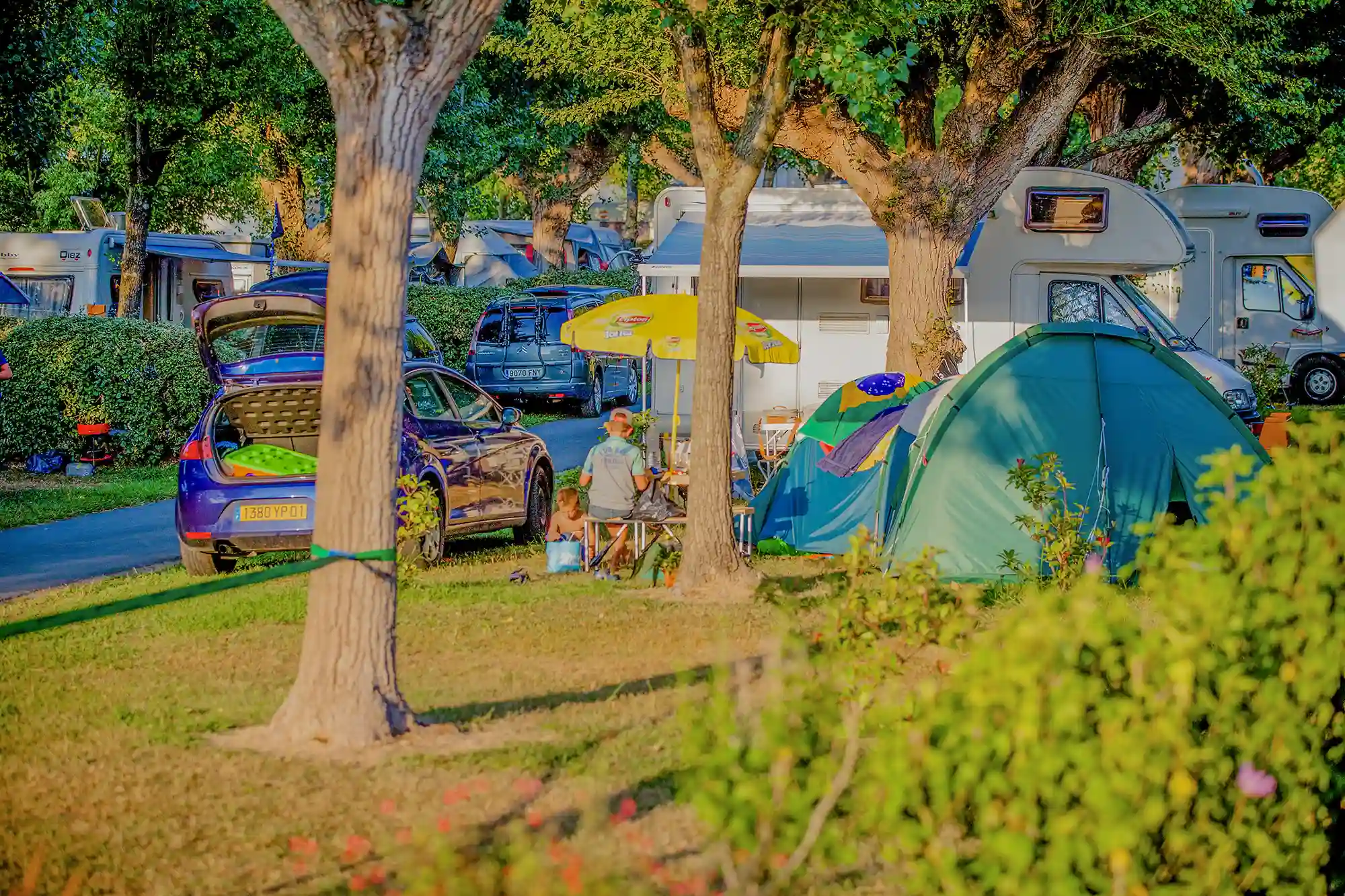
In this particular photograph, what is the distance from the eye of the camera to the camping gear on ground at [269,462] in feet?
37.6

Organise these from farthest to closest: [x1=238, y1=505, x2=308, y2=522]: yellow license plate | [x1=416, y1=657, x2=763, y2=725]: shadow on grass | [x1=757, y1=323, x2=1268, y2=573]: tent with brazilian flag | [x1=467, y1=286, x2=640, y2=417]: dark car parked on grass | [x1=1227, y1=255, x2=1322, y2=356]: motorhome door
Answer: [x1=1227, y1=255, x2=1322, y2=356]: motorhome door, [x1=467, y1=286, x2=640, y2=417]: dark car parked on grass, [x1=757, y1=323, x2=1268, y2=573]: tent with brazilian flag, [x1=238, y1=505, x2=308, y2=522]: yellow license plate, [x1=416, y1=657, x2=763, y2=725]: shadow on grass

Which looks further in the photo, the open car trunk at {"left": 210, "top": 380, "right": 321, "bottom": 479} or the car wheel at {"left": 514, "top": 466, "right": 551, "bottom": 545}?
the car wheel at {"left": 514, "top": 466, "right": 551, "bottom": 545}

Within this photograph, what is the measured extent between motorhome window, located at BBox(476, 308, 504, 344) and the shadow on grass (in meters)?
19.0

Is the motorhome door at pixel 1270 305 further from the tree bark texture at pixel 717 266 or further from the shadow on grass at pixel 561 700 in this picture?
the shadow on grass at pixel 561 700

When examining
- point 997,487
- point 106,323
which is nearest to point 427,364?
point 997,487

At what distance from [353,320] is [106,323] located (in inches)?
526

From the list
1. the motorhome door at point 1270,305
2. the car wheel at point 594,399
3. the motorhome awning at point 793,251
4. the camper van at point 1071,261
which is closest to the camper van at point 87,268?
the car wheel at point 594,399

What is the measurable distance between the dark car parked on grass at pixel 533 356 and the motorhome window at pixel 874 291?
695cm

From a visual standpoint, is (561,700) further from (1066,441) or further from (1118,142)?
(1118,142)

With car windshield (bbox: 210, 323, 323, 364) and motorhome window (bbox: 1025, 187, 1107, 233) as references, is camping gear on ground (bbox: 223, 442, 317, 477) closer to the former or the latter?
car windshield (bbox: 210, 323, 323, 364)

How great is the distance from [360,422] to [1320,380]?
24.9 metres

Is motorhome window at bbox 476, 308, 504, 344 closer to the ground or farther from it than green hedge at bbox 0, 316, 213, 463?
farther from it

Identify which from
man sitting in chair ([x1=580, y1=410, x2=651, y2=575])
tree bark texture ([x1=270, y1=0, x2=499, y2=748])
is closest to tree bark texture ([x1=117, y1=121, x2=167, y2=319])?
man sitting in chair ([x1=580, y1=410, x2=651, y2=575])

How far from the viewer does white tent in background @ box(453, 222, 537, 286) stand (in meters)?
45.0
